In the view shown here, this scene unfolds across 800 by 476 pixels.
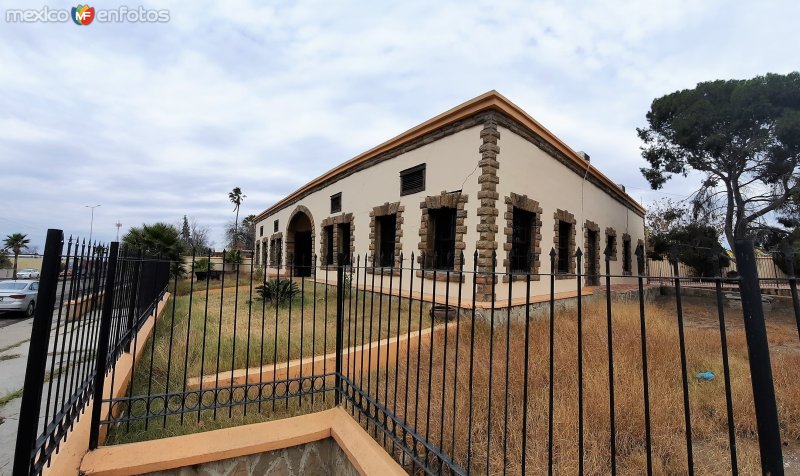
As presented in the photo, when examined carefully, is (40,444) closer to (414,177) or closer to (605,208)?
(414,177)

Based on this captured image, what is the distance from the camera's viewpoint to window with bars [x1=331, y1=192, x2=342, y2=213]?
42.2ft

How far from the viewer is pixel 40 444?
1.84 meters

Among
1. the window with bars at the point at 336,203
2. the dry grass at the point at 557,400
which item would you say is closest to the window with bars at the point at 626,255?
the dry grass at the point at 557,400

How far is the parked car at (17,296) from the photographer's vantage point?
1127 cm

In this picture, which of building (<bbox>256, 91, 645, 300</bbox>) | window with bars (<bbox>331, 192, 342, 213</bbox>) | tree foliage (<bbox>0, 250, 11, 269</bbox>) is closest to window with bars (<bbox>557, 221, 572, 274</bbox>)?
building (<bbox>256, 91, 645, 300</bbox>)

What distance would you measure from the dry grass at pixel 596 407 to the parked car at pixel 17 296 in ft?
45.7

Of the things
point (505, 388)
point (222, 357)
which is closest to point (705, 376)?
point (505, 388)

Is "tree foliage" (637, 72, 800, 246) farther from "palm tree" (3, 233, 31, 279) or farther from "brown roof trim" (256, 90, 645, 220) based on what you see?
"palm tree" (3, 233, 31, 279)

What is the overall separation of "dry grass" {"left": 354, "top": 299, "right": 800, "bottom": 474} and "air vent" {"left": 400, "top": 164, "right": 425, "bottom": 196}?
4.89 metres

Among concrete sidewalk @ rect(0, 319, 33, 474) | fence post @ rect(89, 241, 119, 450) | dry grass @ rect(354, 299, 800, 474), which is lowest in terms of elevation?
concrete sidewalk @ rect(0, 319, 33, 474)

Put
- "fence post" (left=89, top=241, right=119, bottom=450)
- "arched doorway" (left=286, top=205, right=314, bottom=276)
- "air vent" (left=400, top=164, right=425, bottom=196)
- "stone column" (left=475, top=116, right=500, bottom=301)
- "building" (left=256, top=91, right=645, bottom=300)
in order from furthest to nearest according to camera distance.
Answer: "arched doorway" (left=286, top=205, right=314, bottom=276), "air vent" (left=400, top=164, right=425, bottom=196), "building" (left=256, top=91, right=645, bottom=300), "stone column" (left=475, top=116, right=500, bottom=301), "fence post" (left=89, top=241, right=119, bottom=450)

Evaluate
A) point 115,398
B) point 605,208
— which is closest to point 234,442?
point 115,398

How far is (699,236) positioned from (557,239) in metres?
8.89

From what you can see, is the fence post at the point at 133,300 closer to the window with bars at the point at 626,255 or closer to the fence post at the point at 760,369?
the fence post at the point at 760,369
